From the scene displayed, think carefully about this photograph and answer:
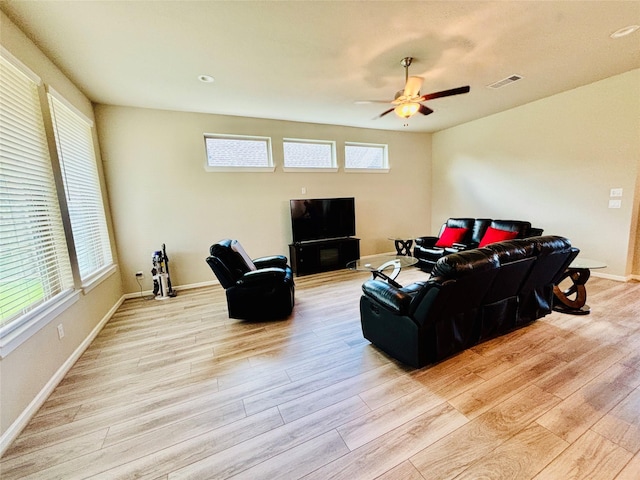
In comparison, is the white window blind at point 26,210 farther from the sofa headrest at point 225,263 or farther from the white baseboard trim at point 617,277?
the white baseboard trim at point 617,277

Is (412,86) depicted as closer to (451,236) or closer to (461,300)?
(461,300)

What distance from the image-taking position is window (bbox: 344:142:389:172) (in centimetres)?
580

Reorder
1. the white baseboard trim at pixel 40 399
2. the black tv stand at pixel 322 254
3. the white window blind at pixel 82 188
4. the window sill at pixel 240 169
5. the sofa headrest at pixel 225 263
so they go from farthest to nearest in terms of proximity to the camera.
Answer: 1. the black tv stand at pixel 322 254
2. the window sill at pixel 240 169
3. the sofa headrest at pixel 225 263
4. the white window blind at pixel 82 188
5. the white baseboard trim at pixel 40 399

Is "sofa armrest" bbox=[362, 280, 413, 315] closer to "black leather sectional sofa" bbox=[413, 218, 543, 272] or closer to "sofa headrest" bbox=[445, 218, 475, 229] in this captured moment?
"black leather sectional sofa" bbox=[413, 218, 543, 272]

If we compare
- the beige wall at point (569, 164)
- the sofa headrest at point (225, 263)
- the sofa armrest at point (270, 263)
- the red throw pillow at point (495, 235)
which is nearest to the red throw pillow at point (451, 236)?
the red throw pillow at point (495, 235)

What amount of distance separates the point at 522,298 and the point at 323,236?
341cm

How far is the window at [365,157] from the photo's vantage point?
5.80 metres

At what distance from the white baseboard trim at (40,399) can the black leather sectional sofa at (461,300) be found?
101 inches

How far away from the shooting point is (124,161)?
4.12 metres

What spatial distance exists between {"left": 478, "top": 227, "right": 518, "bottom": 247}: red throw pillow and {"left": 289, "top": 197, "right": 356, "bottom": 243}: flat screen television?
2382mm

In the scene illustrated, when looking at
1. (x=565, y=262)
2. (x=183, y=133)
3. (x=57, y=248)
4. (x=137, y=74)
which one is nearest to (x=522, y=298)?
(x=565, y=262)

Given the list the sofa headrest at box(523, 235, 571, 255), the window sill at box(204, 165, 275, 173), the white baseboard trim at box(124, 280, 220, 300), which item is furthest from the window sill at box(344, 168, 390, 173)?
the sofa headrest at box(523, 235, 571, 255)

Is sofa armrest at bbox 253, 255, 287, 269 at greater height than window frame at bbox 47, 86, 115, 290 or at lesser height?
lesser

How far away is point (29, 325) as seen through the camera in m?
1.92
